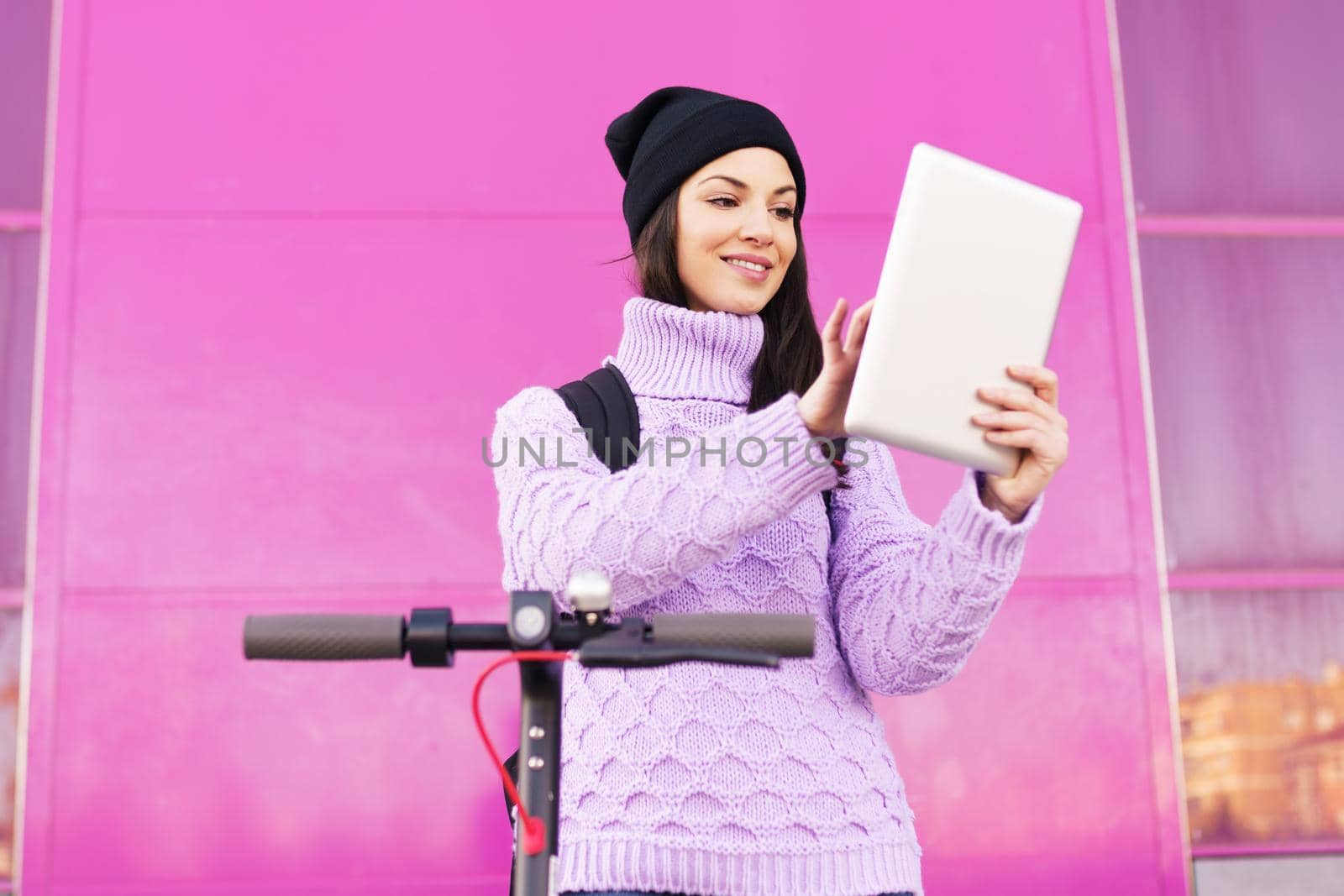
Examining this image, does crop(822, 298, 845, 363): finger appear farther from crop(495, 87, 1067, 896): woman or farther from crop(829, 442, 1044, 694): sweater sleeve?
crop(829, 442, 1044, 694): sweater sleeve

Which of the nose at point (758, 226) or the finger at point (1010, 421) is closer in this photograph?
the finger at point (1010, 421)

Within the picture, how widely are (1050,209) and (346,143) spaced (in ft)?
5.08

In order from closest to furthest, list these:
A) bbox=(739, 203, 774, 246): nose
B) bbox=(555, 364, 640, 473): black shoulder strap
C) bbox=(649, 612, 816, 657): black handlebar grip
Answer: bbox=(649, 612, 816, 657): black handlebar grip, bbox=(555, 364, 640, 473): black shoulder strap, bbox=(739, 203, 774, 246): nose

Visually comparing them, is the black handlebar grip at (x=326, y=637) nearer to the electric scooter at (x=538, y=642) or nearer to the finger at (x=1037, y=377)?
the electric scooter at (x=538, y=642)

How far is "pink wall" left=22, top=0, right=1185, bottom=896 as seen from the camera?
199 cm

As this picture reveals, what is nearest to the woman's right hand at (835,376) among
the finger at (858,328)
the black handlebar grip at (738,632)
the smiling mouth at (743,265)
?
the finger at (858,328)

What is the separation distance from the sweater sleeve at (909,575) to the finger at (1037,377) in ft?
0.30

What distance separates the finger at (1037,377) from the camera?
0.92m

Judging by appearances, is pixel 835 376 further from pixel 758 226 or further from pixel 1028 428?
pixel 758 226

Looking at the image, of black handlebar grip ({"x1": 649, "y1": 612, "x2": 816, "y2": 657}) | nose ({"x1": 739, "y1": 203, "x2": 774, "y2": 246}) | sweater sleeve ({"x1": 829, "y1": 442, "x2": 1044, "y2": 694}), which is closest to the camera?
black handlebar grip ({"x1": 649, "y1": 612, "x2": 816, "y2": 657})

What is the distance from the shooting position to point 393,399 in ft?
6.86

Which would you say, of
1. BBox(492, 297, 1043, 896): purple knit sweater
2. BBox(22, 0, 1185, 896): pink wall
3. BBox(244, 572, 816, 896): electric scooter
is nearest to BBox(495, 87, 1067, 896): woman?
BBox(492, 297, 1043, 896): purple knit sweater

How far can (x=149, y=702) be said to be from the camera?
199cm

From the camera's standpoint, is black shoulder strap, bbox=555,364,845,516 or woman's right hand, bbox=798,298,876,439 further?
black shoulder strap, bbox=555,364,845,516
